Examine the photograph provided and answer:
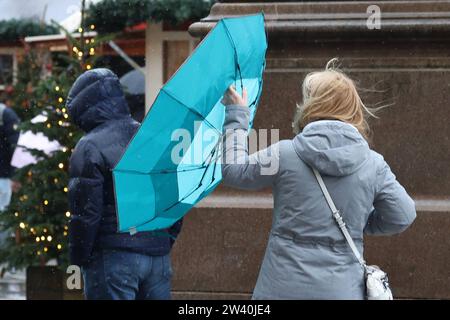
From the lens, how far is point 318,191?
4.75m

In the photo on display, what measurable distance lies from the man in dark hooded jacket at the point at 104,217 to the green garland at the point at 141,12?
6018mm

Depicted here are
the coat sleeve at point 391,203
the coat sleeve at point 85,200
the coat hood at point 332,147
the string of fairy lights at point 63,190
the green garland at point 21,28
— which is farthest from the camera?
the green garland at point 21,28

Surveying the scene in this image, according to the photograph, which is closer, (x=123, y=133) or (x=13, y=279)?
(x=123, y=133)

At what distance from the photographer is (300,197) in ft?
15.6

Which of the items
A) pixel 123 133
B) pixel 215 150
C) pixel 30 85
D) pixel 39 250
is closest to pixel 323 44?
pixel 123 133

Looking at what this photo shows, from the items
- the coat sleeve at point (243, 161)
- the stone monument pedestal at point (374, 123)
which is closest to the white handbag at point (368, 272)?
the coat sleeve at point (243, 161)

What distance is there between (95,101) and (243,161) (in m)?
1.92

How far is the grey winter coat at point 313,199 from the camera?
4.73m

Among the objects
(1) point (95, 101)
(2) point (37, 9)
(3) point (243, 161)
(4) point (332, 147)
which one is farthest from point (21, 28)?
(4) point (332, 147)

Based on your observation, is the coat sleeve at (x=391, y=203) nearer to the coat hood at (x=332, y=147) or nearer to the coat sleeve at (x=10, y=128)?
the coat hood at (x=332, y=147)

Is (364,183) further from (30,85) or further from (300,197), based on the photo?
(30,85)

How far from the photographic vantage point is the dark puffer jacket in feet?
20.5

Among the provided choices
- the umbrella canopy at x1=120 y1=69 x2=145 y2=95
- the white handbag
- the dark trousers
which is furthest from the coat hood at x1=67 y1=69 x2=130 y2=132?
the umbrella canopy at x1=120 y1=69 x2=145 y2=95
